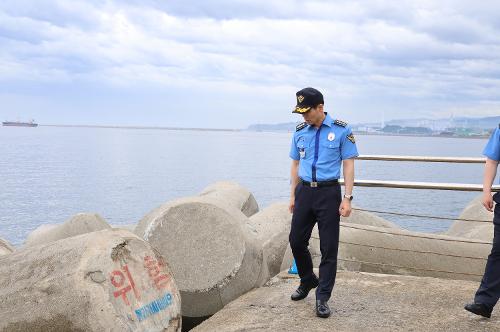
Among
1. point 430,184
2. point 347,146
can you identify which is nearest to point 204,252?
point 347,146

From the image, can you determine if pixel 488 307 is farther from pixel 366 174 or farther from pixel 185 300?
pixel 366 174

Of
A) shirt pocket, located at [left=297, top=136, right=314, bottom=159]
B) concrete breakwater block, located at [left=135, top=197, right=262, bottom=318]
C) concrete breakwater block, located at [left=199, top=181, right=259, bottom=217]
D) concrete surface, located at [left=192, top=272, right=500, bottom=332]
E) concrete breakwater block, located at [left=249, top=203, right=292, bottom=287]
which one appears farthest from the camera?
concrete breakwater block, located at [left=199, top=181, right=259, bottom=217]

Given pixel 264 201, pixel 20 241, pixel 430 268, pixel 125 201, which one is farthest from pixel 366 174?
pixel 430 268

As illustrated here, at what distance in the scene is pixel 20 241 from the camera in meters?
21.7

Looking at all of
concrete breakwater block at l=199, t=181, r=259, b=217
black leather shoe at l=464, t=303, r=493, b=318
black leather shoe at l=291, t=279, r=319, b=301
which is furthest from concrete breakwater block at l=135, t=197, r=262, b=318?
concrete breakwater block at l=199, t=181, r=259, b=217

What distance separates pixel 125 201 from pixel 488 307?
30.2 metres

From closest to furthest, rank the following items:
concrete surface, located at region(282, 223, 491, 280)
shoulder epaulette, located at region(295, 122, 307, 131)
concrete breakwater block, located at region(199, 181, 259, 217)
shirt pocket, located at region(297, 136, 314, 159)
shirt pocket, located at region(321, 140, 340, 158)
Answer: shirt pocket, located at region(321, 140, 340, 158), shirt pocket, located at region(297, 136, 314, 159), shoulder epaulette, located at region(295, 122, 307, 131), concrete surface, located at region(282, 223, 491, 280), concrete breakwater block, located at region(199, 181, 259, 217)

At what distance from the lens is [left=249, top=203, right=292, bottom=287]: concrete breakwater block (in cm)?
750

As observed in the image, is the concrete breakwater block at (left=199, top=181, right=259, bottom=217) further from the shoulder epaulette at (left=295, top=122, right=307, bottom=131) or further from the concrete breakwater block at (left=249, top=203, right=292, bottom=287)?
the shoulder epaulette at (left=295, top=122, right=307, bottom=131)

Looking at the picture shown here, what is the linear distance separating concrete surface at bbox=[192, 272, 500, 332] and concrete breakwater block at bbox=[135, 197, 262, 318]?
248 mm

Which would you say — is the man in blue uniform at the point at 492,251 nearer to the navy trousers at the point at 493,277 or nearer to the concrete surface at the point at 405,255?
the navy trousers at the point at 493,277

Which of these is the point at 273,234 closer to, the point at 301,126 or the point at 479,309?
the point at 301,126

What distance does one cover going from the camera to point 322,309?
4.84m

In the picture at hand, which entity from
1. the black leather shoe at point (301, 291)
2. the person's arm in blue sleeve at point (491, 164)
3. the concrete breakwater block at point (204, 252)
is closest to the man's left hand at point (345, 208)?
the black leather shoe at point (301, 291)
